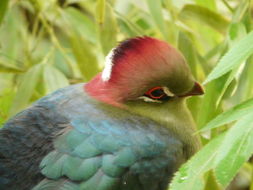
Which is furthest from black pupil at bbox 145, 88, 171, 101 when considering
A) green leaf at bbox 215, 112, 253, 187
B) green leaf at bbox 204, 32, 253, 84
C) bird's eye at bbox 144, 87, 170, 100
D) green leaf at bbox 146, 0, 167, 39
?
green leaf at bbox 215, 112, 253, 187

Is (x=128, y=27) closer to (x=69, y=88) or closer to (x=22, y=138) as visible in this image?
(x=69, y=88)

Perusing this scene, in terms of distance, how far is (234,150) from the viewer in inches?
67.0

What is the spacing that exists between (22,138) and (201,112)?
63 cm

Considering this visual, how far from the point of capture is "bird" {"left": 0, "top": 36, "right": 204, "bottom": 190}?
227cm

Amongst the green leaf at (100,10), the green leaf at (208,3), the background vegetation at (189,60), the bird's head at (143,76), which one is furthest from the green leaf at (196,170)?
the green leaf at (208,3)

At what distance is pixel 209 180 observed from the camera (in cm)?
248

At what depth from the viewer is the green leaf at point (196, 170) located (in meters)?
1.78

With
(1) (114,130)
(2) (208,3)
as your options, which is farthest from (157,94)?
(2) (208,3)

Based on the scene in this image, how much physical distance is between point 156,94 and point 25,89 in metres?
0.57

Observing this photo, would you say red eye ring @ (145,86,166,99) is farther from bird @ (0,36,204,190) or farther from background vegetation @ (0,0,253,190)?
background vegetation @ (0,0,253,190)

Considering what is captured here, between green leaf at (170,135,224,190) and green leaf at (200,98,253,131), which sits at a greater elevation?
green leaf at (200,98,253,131)

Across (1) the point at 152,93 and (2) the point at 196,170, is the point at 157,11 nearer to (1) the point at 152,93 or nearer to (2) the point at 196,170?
(1) the point at 152,93

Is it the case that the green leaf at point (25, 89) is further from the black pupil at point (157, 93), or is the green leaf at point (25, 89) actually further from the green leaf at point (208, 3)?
the green leaf at point (208, 3)

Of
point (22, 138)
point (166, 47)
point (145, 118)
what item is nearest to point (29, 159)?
point (22, 138)
